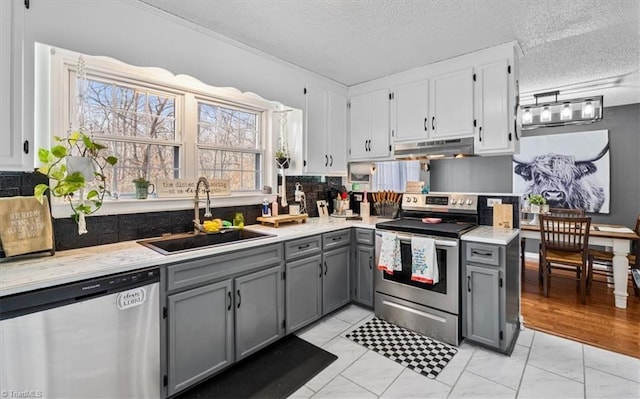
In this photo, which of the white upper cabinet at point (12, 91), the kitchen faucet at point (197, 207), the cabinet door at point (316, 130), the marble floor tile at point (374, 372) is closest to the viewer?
the white upper cabinet at point (12, 91)

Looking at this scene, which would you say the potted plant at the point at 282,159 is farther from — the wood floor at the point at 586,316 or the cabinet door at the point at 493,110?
the wood floor at the point at 586,316

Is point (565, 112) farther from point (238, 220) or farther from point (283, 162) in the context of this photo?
point (238, 220)

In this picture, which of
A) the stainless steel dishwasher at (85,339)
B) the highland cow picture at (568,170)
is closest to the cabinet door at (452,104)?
the stainless steel dishwasher at (85,339)

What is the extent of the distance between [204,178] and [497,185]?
4.97m

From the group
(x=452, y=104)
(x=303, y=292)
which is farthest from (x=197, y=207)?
(x=452, y=104)

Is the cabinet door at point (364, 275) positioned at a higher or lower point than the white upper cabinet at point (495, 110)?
lower

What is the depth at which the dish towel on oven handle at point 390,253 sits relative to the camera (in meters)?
2.67

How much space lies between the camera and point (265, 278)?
2258 mm

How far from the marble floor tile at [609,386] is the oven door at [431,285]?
87 cm

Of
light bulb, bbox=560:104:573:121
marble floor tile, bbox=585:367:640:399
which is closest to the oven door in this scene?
marble floor tile, bbox=585:367:640:399

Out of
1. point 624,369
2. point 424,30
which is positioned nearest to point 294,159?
point 424,30

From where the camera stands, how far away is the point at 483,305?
235 cm

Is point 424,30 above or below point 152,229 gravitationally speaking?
above

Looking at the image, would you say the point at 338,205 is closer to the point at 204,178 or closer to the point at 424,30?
the point at 204,178
